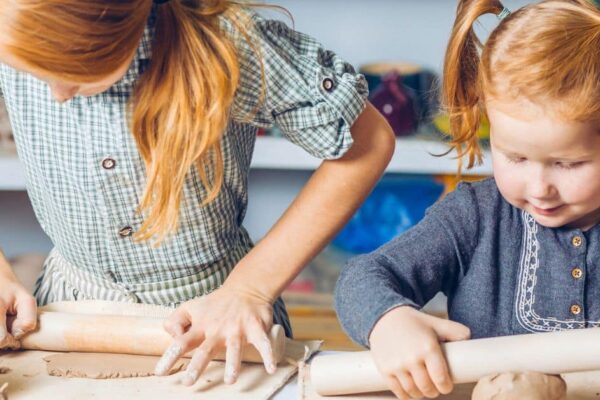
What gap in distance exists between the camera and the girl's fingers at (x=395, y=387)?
30.0 inches

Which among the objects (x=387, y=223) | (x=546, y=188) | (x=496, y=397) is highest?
(x=546, y=188)

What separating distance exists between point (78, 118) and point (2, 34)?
22 cm

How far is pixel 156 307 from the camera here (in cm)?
99

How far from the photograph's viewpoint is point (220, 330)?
2.84ft

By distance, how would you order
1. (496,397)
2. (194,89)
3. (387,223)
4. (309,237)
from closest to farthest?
(496,397) < (194,89) < (309,237) < (387,223)

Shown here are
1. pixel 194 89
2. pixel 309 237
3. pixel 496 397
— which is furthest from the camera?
pixel 309 237

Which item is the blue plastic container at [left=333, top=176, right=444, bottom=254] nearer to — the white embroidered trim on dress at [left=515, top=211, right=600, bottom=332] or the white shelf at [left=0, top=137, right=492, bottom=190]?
the white shelf at [left=0, top=137, right=492, bottom=190]

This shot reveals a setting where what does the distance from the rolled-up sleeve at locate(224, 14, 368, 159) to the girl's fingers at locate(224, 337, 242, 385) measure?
0.22 m

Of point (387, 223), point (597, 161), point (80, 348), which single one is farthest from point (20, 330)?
point (387, 223)

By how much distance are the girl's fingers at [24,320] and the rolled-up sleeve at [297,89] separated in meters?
0.28

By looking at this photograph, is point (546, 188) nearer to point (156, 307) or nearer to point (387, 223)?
point (156, 307)

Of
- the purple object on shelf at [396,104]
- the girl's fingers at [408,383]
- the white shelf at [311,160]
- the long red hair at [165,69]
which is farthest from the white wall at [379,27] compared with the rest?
the girl's fingers at [408,383]

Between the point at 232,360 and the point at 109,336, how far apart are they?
131 mm

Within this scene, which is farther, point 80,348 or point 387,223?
point 387,223
